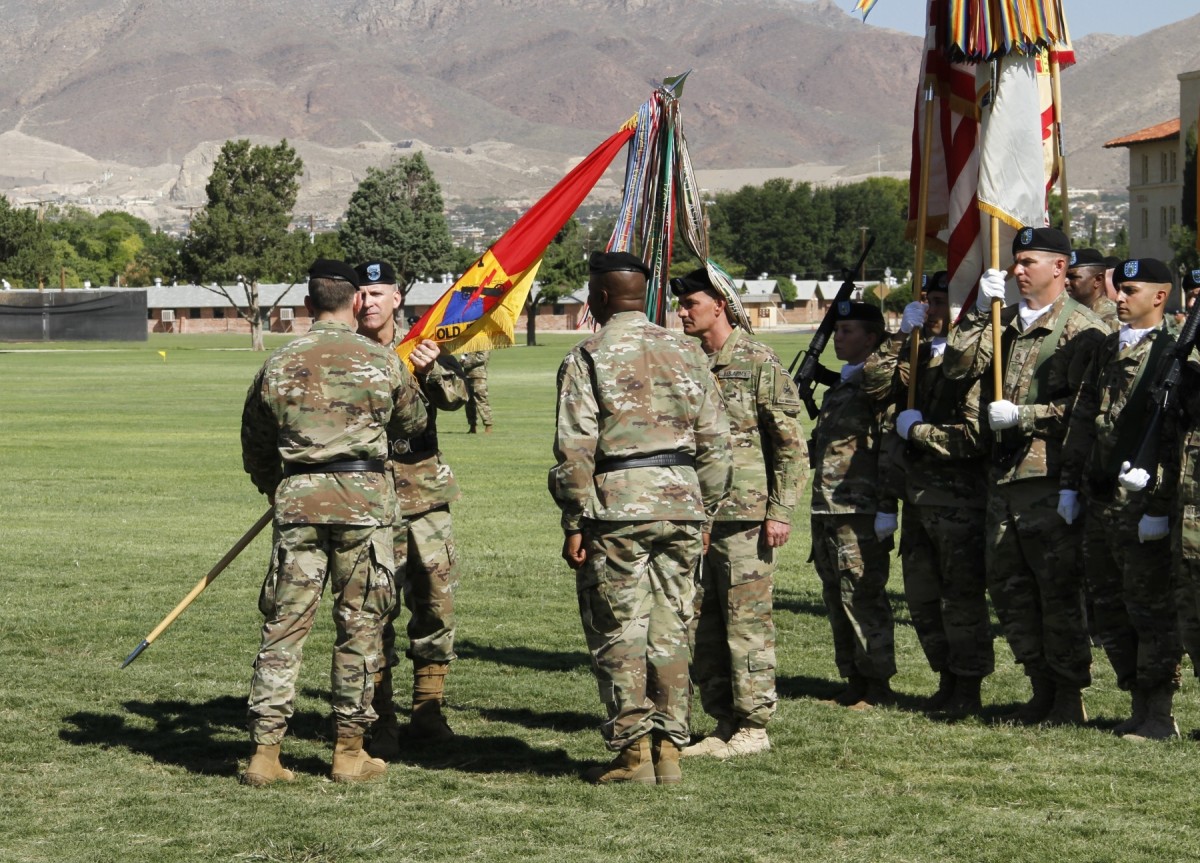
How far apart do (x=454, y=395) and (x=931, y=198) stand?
3.25m

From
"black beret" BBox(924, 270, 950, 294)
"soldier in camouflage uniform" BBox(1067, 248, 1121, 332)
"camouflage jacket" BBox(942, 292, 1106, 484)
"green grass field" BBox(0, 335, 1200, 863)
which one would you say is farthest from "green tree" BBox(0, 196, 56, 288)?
"camouflage jacket" BBox(942, 292, 1106, 484)

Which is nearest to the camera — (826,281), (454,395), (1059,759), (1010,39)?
(1059,759)

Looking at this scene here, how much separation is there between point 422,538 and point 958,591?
111 inches

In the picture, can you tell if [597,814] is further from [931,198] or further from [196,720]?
[931,198]

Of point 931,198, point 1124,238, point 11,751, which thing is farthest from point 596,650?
point 1124,238

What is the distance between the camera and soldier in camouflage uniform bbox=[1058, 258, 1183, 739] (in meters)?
7.86

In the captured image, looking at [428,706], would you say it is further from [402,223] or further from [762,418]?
[402,223]

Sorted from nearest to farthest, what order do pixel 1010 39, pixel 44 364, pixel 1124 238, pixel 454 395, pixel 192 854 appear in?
pixel 192 854 < pixel 454 395 < pixel 1010 39 < pixel 44 364 < pixel 1124 238

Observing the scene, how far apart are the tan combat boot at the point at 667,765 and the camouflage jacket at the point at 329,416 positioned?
1.62 metres

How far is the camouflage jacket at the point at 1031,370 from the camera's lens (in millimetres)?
8258

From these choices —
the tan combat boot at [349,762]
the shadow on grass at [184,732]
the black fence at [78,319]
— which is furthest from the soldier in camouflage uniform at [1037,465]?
the black fence at [78,319]

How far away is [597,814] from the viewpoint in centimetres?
686

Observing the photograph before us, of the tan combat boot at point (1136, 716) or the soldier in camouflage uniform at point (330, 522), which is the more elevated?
the soldier in camouflage uniform at point (330, 522)

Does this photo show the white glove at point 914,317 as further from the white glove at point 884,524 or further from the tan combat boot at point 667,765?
the tan combat boot at point 667,765
